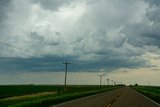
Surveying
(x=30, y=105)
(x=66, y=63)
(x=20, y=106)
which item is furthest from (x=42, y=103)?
(x=66, y=63)

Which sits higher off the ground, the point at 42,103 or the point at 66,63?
the point at 66,63

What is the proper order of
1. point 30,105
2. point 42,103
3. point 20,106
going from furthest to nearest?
point 42,103 → point 30,105 → point 20,106

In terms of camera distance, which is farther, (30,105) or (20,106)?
(30,105)

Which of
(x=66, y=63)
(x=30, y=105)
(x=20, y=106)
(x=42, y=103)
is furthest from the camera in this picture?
(x=66, y=63)

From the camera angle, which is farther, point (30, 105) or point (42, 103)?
point (42, 103)

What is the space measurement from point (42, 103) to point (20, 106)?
6.47m

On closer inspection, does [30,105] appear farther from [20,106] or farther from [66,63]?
[66,63]

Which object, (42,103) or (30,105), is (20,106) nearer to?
(30,105)

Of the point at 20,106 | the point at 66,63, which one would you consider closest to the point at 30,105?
the point at 20,106

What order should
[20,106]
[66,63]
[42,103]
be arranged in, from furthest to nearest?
[66,63]
[42,103]
[20,106]

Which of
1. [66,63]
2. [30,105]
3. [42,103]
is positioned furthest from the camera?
[66,63]

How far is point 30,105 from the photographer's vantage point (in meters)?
31.3

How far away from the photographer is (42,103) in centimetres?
3531

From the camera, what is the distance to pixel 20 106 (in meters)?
29.0
